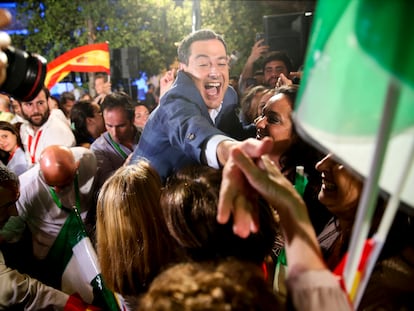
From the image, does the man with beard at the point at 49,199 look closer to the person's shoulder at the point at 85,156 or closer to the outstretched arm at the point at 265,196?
the person's shoulder at the point at 85,156

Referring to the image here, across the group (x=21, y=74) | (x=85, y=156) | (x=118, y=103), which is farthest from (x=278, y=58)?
(x=85, y=156)

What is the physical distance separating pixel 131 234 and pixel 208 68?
0.78m

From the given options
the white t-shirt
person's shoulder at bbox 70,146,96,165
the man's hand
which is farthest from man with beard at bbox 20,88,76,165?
the man's hand

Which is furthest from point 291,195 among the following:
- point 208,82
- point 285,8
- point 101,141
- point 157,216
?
point 101,141

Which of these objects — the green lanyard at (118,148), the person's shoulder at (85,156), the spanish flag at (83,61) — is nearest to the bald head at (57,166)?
the person's shoulder at (85,156)

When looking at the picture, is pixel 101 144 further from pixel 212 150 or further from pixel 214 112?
pixel 212 150

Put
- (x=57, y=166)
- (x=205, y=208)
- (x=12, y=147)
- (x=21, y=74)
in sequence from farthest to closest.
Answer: (x=12, y=147), (x=57, y=166), (x=21, y=74), (x=205, y=208)

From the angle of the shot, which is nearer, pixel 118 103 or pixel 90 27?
pixel 118 103

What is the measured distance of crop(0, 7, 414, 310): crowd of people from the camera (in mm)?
955

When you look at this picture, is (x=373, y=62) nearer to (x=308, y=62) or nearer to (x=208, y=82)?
(x=308, y=62)

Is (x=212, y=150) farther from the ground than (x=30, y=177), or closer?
farther from the ground

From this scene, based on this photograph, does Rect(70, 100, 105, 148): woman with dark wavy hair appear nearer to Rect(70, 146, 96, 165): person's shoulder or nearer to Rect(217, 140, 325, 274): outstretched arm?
Rect(70, 146, 96, 165): person's shoulder

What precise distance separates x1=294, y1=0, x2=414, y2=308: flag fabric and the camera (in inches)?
41.8

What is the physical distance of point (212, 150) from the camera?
162 cm
